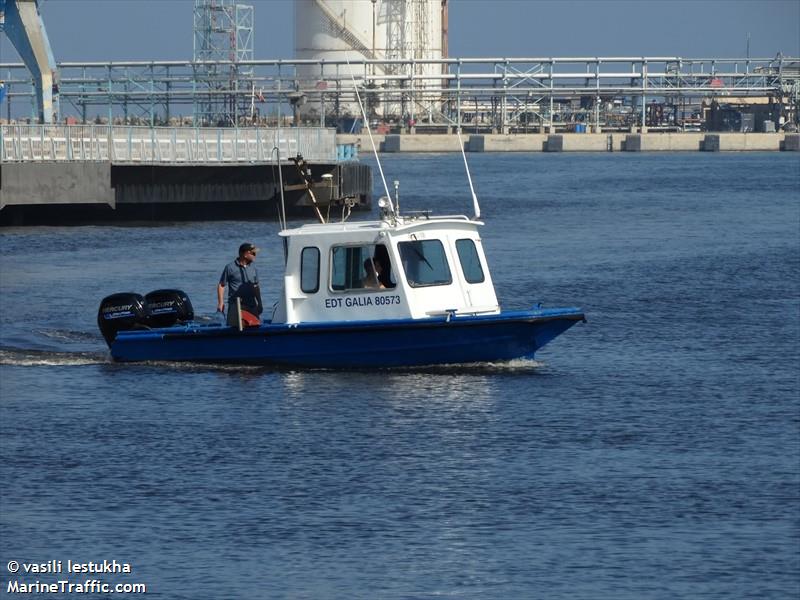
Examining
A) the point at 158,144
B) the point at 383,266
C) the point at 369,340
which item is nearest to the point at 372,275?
the point at 383,266

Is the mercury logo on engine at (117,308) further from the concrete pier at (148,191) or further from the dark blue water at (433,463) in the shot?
the concrete pier at (148,191)

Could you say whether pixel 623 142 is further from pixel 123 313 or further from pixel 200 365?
pixel 200 365

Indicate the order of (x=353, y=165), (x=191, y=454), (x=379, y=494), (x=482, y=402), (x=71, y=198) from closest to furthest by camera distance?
(x=379, y=494) < (x=191, y=454) < (x=482, y=402) < (x=71, y=198) < (x=353, y=165)

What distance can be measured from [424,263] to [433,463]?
5.43 m

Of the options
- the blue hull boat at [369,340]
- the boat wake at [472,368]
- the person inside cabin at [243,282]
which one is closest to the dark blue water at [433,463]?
the boat wake at [472,368]

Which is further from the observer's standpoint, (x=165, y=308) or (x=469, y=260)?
(x=165, y=308)

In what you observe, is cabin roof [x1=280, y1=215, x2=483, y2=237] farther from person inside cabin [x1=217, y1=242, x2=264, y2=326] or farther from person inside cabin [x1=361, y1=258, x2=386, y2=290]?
person inside cabin [x1=217, y1=242, x2=264, y2=326]

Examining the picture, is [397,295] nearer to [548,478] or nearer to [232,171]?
[548,478]

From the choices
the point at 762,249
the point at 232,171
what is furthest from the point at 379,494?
the point at 232,171

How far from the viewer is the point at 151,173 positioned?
60.1 meters

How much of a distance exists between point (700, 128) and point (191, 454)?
539 feet

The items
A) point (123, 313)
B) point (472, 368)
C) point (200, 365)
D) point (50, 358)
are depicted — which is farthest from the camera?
point (50, 358)

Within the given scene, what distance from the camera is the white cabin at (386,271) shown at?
2430cm

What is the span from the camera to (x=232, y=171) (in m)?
62.0
